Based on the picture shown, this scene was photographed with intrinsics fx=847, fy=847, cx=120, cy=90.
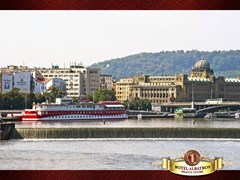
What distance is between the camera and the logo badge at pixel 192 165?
8.95 metres

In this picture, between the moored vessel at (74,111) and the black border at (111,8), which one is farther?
the moored vessel at (74,111)

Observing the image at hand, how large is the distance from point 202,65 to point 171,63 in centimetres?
48

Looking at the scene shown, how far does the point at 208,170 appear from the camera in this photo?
29.4 feet

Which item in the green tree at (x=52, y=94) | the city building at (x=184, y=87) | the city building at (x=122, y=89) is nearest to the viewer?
the city building at (x=184, y=87)

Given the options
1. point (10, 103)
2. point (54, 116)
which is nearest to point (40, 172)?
point (10, 103)

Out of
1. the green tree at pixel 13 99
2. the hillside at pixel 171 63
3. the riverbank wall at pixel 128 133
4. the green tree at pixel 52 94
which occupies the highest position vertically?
the hillside at pixel 171 63

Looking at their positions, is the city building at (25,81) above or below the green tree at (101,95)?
above

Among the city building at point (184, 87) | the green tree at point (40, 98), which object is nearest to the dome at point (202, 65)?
the city building at point (184, 87)

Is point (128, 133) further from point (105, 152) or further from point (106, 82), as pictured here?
point (106, 82)

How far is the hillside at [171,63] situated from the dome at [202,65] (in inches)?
2.9

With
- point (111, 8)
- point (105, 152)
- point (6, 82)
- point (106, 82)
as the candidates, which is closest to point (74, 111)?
point (106, 82)

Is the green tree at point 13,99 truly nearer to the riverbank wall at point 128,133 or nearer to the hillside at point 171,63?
the riverbank wall at point 128,133

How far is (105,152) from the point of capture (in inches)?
447

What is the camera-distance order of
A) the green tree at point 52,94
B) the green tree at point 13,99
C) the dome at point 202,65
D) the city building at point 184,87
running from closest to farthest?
the dome at point 202,65 → the city building at point 184,87 → the green tree at point 13,99 → the green tree at point 52,94
